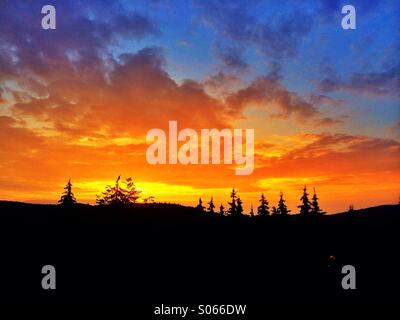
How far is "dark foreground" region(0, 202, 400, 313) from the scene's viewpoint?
36000 millimetres

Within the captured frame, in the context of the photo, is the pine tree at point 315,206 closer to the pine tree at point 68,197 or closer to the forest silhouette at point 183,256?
the forest silhouette at point 183,256

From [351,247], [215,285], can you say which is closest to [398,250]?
[351,247]

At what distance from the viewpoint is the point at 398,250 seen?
197ft

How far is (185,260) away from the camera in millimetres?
45281

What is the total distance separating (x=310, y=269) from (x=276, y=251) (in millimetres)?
7226

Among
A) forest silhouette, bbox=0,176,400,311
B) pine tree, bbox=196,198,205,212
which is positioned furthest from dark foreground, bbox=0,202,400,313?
pine tree, bbox=196,198,205,212

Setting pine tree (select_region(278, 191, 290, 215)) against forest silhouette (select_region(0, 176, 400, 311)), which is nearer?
forest silhouette (select_region(0, 176, 400, 311))

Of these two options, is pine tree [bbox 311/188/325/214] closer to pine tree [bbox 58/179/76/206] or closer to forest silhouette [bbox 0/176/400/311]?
forest silhouette [bbox 0/176/400/311]

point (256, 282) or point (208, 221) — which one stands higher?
point (208, 221)

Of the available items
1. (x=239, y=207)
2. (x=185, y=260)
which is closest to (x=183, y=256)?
(x=185, y=260)

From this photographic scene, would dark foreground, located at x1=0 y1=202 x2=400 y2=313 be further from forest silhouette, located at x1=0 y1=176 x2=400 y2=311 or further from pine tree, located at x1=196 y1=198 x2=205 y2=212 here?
pine tree, located at x1=196 y1=198 x2=205 y2=212

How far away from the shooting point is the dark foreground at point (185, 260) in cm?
3600

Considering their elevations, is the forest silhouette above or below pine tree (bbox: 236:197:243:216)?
below
